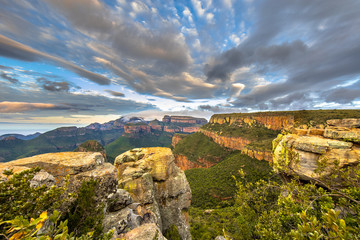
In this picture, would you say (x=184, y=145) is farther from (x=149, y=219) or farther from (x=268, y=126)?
(x=149, y=219)

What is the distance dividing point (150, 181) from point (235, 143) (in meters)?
80.3

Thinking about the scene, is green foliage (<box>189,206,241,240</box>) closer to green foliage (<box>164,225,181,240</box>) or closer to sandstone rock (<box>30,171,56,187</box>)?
green foliage (<box>164,225,181,240</box>)

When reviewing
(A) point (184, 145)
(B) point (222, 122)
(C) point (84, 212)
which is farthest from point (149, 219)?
(B) point (222, 122)

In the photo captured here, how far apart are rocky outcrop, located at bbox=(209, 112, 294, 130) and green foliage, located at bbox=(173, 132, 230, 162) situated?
2628 centimetres

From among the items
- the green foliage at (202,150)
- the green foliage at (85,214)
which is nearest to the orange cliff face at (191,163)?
the green foliage at (202,150)

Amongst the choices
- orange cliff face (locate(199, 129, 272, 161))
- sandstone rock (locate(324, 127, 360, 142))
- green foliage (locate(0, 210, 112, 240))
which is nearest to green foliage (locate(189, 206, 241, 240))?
sandstone rock (locate(324, 127, 360, 142))

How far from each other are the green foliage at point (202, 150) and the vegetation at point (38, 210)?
86.3 m

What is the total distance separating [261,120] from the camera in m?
91.1

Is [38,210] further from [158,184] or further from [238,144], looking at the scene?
[238,144]

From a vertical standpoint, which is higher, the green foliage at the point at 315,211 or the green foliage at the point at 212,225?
the green foliage at the point at 315,211

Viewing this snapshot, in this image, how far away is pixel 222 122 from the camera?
398ft

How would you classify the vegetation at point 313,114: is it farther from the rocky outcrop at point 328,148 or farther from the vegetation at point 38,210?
the vegetation at point 38,210

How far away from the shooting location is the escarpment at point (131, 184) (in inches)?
308

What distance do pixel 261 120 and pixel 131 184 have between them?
327 ft
